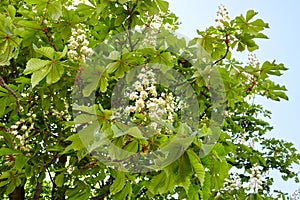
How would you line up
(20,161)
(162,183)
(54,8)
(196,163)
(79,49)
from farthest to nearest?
1. (20,161)
2. (54,8)
3. (79,49)
4. (162,183)
5. (196,163)

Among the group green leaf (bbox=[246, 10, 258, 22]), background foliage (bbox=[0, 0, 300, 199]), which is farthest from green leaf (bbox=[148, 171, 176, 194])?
green leaf (bbox=[246, 10, 258, 22])

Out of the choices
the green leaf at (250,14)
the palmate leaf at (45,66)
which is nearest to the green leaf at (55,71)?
the palmate leaf at (45,66)

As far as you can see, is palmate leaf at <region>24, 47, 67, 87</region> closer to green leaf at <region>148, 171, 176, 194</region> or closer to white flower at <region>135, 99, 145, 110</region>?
white flower at <region>135, 99, 145, 110</region>

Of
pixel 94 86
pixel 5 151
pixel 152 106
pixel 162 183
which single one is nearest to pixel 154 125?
pixel 152 106

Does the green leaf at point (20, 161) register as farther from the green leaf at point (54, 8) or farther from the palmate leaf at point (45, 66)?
the green leaf at point (54, 8)

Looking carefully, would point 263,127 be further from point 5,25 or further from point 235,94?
point 5,25

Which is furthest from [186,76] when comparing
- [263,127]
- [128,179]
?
[263,127]

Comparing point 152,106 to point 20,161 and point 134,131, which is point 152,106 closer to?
point 134,131

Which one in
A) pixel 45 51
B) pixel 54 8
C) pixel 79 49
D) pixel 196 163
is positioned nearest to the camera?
pixel 196 163

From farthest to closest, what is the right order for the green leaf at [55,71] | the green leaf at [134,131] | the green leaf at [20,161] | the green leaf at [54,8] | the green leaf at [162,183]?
the green leaf at [20,161] < the green leaf at [54,8] < the green leaf at [55,71] < the green leaf at [162,183] < the green leaf at [134,131]

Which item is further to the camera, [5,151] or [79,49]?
[5,151]

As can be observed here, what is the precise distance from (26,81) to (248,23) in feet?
4.10

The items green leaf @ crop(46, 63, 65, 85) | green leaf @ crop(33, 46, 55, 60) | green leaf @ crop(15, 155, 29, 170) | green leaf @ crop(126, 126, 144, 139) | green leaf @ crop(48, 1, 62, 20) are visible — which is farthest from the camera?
green leaf @ crop(15, 155, 29, 170)

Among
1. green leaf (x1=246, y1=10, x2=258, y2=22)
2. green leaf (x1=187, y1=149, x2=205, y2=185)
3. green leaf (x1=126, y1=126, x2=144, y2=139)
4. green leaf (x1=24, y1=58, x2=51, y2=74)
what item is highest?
green leaf (x1=246, y1=10, x2=258, y2=22)
